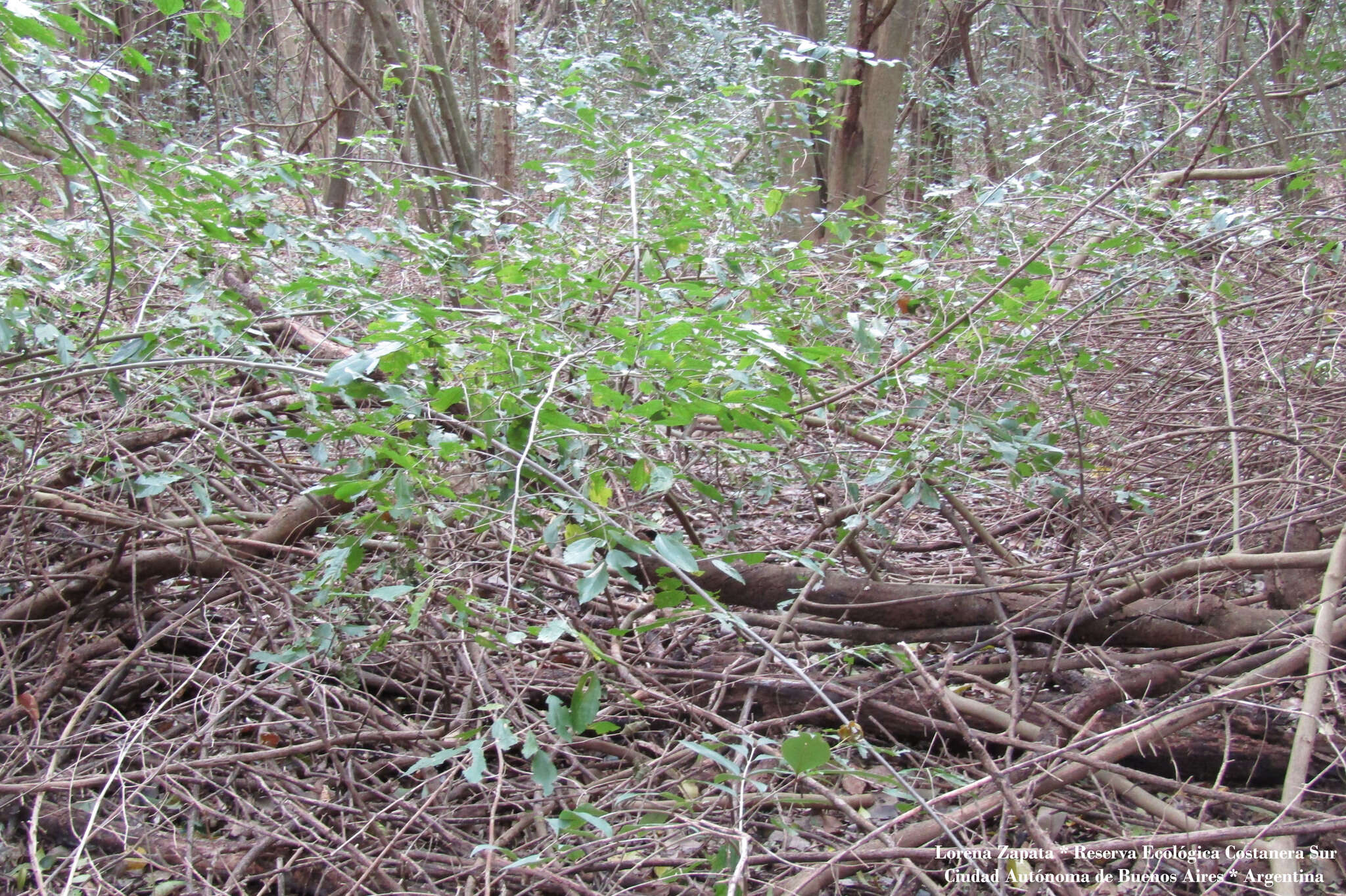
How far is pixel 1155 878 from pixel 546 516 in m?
1.49

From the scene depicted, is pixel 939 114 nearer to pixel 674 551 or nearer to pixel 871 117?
pixel 871 117

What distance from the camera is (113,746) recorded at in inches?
93.2

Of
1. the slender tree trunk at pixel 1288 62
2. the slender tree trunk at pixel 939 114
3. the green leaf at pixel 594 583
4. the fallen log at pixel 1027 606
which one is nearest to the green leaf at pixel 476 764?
the green leaf at pixel 594 583

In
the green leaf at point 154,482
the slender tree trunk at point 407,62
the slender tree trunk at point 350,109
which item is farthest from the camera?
the slender tree trunk at point 350,109

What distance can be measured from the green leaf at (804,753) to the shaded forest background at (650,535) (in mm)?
13

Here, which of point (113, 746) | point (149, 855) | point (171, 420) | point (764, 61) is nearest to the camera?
point (149, 855)

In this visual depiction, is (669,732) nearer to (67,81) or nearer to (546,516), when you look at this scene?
(546,516)

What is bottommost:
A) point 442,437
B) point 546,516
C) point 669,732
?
point 669,732

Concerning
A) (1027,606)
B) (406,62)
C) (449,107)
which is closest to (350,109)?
(449,107)

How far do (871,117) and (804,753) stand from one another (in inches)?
214

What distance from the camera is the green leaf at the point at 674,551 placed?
1435 millimetres

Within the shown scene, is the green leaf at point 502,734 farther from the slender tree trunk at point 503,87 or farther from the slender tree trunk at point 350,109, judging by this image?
the slender tree trunk at point 350,109

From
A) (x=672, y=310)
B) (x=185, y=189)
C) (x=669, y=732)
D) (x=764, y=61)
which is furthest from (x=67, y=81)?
(x=764, y=61)

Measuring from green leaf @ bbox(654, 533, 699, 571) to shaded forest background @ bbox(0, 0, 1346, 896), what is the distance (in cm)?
1
